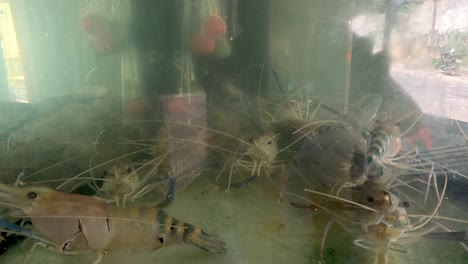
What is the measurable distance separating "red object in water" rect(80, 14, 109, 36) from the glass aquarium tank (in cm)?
1

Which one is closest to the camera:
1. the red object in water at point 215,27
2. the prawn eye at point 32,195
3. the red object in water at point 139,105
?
the prawn eye at point 32,195

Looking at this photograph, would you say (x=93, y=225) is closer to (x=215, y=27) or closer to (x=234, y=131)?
(x=234, y=131)

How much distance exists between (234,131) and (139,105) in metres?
0.81

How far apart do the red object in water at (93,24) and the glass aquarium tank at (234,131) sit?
0.5 inches

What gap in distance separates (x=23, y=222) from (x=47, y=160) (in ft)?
1.90

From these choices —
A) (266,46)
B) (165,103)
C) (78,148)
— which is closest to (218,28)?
(266,46)

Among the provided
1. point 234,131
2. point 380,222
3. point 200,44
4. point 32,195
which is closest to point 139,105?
point 200,44

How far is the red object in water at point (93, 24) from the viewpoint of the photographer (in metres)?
2.60

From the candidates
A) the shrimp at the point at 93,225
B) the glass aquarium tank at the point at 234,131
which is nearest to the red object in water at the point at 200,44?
the glass aquarium tank at the point at 234,131

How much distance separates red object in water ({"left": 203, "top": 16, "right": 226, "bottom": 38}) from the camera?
2538 millimetres

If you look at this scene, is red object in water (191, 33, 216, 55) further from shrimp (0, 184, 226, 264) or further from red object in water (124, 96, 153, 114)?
shrimp (0, 184, 226, 264)

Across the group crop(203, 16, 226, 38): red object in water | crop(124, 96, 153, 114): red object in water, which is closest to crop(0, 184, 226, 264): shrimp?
crop(124, 96, 153, 114): red object in water

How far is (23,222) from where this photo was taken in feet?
4.33

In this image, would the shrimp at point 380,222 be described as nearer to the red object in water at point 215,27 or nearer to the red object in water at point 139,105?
the red object in water at point 139,105
